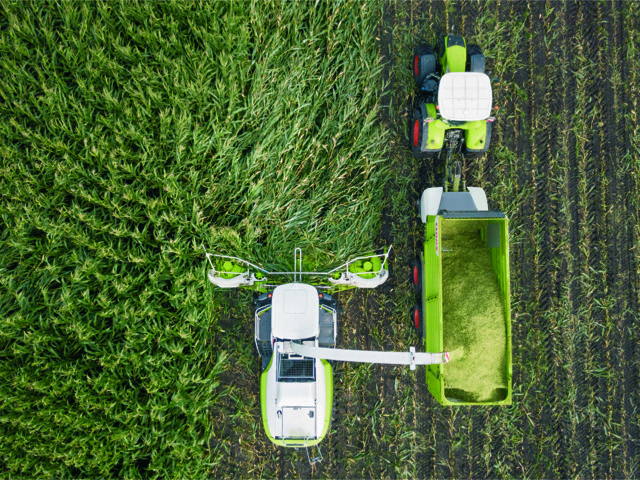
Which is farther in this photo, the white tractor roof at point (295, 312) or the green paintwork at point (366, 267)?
the green paintwork at point (366, 267)

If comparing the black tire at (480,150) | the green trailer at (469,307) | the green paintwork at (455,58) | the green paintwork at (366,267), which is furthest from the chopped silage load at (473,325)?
the green paintwork at (455,58)

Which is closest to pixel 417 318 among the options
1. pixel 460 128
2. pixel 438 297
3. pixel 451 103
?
pixel 438 297

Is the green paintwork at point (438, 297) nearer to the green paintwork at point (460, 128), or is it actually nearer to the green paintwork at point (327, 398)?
the green paintwork at point (460, 128)

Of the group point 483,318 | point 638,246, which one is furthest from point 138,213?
point 638,246

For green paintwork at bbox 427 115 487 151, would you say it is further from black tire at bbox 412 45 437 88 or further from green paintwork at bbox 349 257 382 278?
green paintwork at bbox 349 257 382 278

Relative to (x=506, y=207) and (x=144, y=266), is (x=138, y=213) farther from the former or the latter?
(x=506, y=207)

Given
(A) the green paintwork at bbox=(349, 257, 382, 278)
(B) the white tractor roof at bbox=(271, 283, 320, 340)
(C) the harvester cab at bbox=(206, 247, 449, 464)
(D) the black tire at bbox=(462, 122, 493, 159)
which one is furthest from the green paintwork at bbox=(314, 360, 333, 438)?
(D) the black tire at bbox=(462, 122, 493, 159)

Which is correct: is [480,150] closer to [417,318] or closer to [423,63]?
[423,63]
